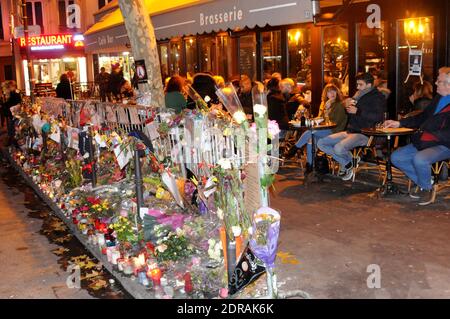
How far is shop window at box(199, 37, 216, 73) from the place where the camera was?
1582 cm

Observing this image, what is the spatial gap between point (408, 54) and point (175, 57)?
10.4 m

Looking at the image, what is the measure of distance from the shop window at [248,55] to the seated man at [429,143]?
691 centimetres

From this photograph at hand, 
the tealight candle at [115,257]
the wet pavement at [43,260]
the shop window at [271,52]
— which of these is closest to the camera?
the wet pavement at [43,260]

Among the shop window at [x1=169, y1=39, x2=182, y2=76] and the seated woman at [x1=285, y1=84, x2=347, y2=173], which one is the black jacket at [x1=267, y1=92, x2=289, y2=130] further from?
the shop window at [x1=169, y1=39, x2=182, y2=76]

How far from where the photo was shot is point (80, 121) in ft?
27.1

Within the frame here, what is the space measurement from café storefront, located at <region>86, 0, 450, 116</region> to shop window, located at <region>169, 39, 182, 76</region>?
12.7 ft

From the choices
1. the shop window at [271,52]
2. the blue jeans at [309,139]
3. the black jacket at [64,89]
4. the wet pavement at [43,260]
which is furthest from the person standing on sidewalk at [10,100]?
the blue jeans at [309,139]

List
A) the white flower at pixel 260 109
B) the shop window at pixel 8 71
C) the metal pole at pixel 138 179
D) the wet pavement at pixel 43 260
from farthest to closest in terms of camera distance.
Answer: the shop window at pixel 8 71 < the metal pole at pixel 138 179 < the wet pavement at pixel 43 260 < the white flower at pixel 260 109

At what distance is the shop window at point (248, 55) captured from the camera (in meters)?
13.7

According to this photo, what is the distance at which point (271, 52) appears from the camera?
12977mm

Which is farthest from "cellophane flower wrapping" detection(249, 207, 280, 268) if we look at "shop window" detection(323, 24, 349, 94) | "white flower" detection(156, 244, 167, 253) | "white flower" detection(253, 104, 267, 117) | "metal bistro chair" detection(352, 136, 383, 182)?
"shop window" detection(323, 24, 349, 94)

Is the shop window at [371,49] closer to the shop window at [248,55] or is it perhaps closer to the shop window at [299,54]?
the shop window at [299,54]

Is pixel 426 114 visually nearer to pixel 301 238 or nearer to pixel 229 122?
pixel 301 238
